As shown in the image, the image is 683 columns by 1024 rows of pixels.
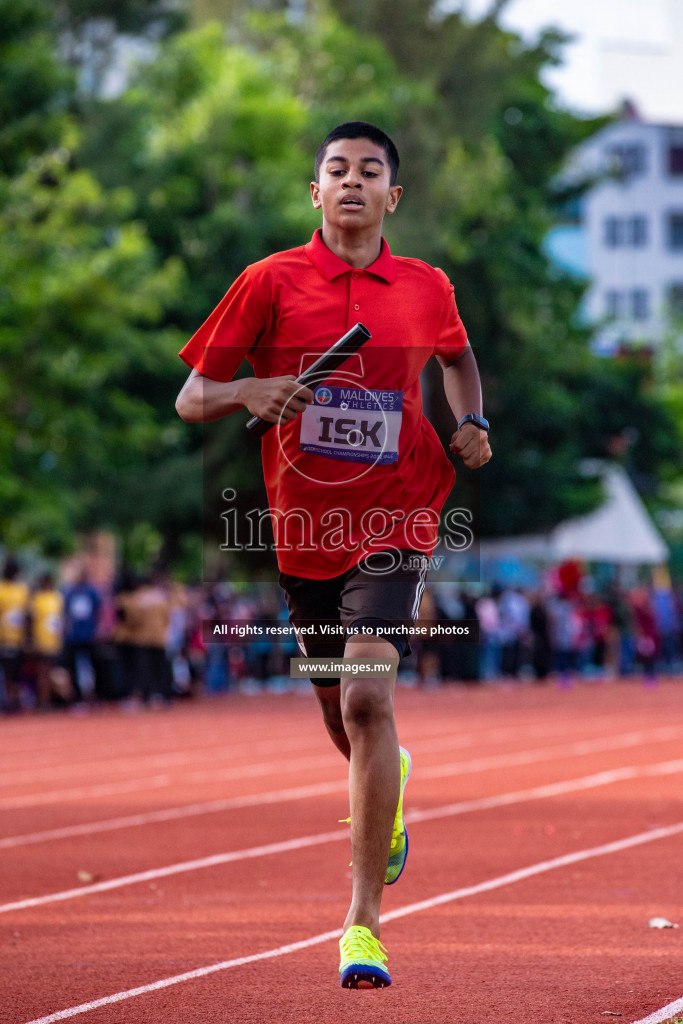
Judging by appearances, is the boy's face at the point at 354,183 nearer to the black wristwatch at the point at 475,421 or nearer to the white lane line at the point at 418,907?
the black wristwatch at the point at 475,421

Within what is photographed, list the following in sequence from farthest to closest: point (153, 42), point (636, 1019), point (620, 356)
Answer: point (620, 356) < point (153, 42) < point (636, 1019)

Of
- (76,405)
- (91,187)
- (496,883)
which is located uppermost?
(91,187)

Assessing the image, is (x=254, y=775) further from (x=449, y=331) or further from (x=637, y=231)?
(x=637, y=231)

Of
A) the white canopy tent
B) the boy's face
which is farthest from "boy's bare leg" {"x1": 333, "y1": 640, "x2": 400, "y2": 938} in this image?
the white canopy tent

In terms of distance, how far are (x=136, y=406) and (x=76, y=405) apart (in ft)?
7.58

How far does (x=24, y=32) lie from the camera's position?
24281 mm

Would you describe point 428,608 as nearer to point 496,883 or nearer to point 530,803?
point 530,803

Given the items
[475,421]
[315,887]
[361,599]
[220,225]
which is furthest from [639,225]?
[361,599]

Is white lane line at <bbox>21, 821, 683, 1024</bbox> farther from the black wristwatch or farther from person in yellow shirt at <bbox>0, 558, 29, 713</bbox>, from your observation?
person in yellow shirt at <bbox>0, 558, 29, 713</bbox>

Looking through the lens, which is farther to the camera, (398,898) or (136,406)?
(136,406)

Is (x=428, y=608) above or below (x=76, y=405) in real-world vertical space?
below

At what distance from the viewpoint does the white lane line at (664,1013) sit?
4.69 metres

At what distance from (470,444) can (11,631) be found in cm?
1704

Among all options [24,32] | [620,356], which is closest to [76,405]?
[24,32]
